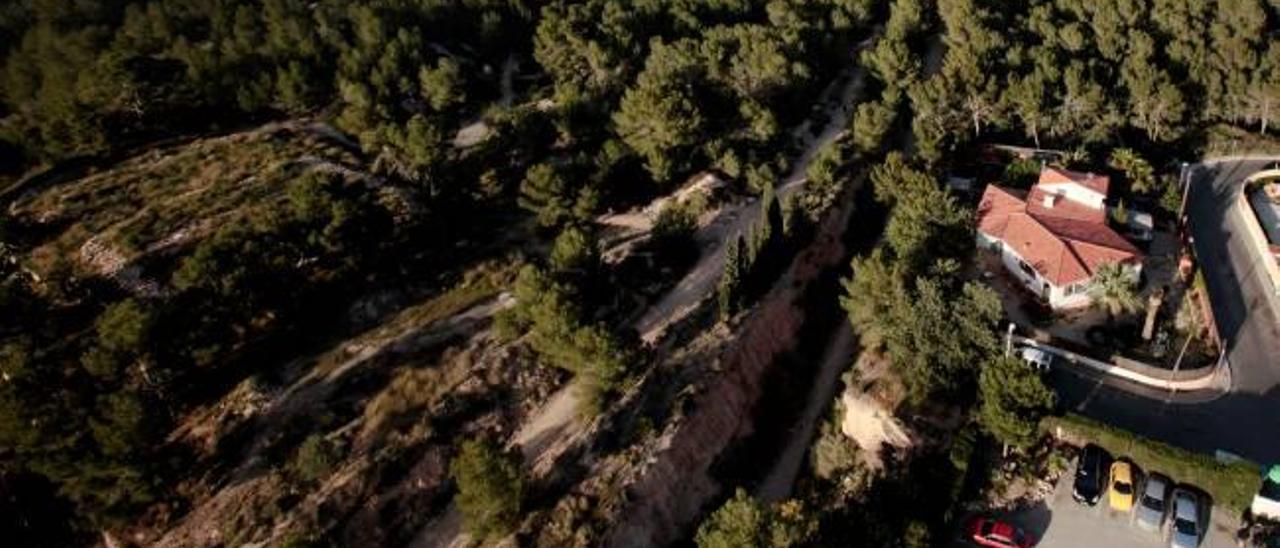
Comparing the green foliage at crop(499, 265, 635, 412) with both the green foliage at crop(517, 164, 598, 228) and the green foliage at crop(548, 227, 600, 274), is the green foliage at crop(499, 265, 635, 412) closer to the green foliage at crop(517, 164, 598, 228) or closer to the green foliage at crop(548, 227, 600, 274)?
the green foliage at crop(548, 227, 600, 274)

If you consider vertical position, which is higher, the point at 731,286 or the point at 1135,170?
the point at 731,286

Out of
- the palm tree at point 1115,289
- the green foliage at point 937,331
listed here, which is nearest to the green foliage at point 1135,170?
the palm tree at point 1115,289

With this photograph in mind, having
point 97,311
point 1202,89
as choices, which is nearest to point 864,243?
point 1202,89

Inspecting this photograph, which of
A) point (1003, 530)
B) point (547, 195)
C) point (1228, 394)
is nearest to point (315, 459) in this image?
point (547, 195)

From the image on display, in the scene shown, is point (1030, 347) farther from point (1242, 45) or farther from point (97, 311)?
point (97, 311)

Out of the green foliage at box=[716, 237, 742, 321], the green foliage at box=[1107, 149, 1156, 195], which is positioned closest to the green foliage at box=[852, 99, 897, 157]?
the green foliage at box=[1107, 149, 1156, 195]

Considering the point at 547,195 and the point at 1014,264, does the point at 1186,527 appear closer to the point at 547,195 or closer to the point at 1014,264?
the point at 1014,264
